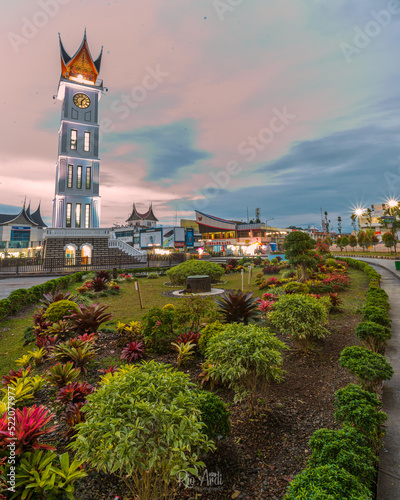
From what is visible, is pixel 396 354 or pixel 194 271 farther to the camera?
pixel 194 271

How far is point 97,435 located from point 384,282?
64.7 feet

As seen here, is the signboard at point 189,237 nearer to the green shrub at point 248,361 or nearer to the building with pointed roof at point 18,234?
the building with pointed roof at point 18,234

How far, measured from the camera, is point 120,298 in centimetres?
1407

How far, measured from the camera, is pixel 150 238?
5119cm

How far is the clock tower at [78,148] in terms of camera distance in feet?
125

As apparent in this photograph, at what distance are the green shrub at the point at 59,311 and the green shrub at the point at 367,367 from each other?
7145 millimetres

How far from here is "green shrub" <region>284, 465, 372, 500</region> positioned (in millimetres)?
2023

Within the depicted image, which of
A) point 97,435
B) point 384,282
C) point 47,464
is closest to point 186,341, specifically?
point 47,464

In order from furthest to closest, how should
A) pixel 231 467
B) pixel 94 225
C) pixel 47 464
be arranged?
pixel 94 225 → pixel 231 467 → pixel 47 464

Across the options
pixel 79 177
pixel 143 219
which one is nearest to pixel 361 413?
pixel 79 177

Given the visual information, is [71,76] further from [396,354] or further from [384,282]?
[396,354]

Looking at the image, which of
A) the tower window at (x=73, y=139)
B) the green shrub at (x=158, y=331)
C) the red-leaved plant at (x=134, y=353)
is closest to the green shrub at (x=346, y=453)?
the red-leaved plant at (x=134, y=353)

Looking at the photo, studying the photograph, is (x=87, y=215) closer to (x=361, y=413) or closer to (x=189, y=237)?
(x=189, y=237)

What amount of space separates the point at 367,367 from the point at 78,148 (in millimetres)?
43778
